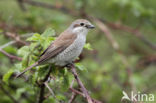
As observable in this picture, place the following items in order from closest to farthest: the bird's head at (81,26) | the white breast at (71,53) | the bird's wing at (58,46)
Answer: the bird's wing at (58,46) → the white breast at (71,53) → the bird's head at (81,26)

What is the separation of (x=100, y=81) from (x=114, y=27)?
2.99 feet

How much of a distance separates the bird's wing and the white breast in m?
0.04

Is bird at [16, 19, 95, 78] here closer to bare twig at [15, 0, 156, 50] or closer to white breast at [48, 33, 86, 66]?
white breast at [48, 33, 86, 66]

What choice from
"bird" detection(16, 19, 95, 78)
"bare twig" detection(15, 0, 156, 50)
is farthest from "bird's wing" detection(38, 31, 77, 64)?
"bare twig" detection(15, 0, 156, 50)

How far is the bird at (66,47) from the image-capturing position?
2.95 meters

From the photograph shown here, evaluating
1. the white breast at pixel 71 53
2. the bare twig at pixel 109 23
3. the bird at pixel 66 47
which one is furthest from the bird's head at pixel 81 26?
the bare twig at pixel 109 23

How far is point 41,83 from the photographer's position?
286 centimetres

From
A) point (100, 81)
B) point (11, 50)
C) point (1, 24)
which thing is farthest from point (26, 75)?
point (100, 81)

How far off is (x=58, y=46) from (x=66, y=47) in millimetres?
105

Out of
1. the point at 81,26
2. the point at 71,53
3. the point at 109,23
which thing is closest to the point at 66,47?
the point at 71,53

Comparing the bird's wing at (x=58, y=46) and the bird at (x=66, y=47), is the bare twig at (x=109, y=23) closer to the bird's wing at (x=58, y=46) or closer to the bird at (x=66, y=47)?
the bird at (x=66, y=47)

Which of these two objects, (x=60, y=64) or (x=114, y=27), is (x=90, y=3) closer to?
(x=114, y=27)

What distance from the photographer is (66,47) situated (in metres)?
3.23

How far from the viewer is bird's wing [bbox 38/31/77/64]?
293 centimetres
